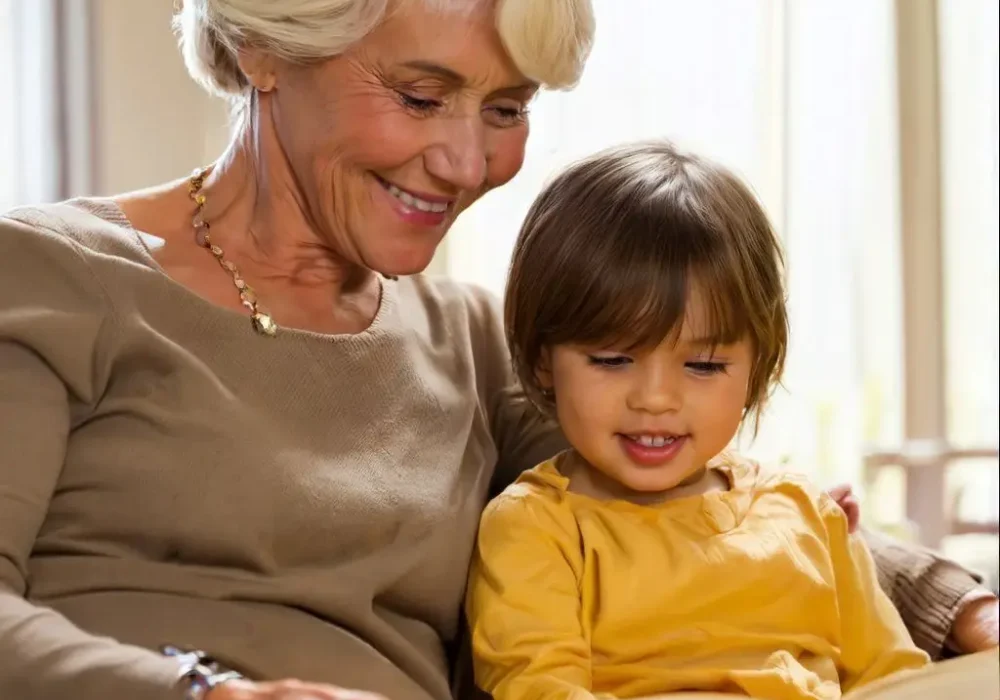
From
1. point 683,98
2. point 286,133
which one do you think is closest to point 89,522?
point 286,133

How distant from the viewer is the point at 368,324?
63.8 inches

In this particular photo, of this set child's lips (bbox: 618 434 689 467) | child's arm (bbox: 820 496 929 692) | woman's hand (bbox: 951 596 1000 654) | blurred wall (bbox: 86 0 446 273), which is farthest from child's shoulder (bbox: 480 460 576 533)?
blurred wall (bbox: 86 0 446 273)

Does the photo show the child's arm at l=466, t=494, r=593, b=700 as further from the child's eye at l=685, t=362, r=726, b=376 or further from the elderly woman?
the child's eye at l=685, t=362, r=726, b=376

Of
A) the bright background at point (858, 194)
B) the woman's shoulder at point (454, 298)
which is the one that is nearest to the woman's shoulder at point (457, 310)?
the woman's shoulder at point (454, 298)

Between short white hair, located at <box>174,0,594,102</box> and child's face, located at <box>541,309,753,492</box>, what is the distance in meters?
0.35

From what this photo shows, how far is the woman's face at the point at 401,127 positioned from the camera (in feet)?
4.71

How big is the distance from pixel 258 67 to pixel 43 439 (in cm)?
55

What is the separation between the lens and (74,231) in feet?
4.41

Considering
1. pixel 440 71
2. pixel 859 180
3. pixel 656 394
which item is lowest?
pixel 656 394

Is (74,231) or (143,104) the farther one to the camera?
(143,104)

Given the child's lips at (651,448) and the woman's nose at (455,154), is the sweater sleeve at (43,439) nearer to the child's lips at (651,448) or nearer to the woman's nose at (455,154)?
the woman's nose at (455,154)

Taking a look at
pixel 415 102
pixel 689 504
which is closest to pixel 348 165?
pixel 415 102

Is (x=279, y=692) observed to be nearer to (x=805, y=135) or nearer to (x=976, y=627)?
(x=976, y=627)

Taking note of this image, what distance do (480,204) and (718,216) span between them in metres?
1.74
